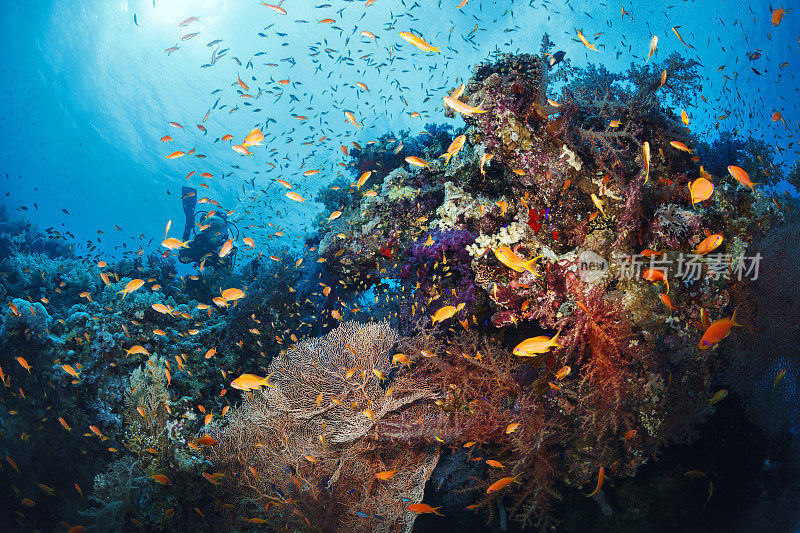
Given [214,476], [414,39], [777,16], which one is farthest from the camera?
[777,16]

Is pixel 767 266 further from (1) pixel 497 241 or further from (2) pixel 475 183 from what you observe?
(2) pixel 475 183

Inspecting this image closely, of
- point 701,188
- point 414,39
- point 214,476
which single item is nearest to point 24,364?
point 214,476

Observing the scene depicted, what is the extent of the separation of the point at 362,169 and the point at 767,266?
28.8 ft

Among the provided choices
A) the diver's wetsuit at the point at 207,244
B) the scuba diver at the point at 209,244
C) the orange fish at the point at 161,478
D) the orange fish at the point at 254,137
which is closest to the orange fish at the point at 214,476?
the orange fish at the point at 161,478

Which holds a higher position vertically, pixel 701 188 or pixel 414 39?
pixel 414 39

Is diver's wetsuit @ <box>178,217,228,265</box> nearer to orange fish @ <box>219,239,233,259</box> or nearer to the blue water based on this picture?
the blue water

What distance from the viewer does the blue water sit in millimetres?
27141

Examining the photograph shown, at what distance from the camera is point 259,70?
4556 cm

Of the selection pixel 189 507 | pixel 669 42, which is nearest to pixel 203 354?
pixel 189 507

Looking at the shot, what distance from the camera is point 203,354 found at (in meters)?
6.93

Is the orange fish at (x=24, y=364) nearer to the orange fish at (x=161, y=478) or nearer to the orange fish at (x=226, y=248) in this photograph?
the orange fish at (x=226, y=248)

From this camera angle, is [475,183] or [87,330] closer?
[475,183]

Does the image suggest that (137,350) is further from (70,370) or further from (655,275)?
(655,275)

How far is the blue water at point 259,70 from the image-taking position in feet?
89.0
